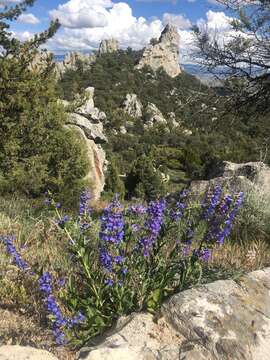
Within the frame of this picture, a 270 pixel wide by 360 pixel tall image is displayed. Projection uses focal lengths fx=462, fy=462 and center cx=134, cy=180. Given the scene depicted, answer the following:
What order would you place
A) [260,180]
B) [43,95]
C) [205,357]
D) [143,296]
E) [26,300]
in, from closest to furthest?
[205,357]
[143,296]
[26,300]
[260,180]
[43,95]

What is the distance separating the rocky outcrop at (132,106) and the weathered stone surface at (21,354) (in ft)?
264

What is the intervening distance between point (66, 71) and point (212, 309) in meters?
92.0

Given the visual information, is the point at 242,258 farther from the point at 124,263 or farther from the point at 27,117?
the point at 27,117

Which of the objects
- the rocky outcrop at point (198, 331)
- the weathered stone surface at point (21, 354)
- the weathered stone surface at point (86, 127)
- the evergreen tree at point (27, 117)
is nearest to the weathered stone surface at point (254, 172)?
the rocky outcrop at point (198, 331)

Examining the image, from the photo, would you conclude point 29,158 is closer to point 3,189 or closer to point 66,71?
point 3,189

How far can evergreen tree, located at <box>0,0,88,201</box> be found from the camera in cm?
1706

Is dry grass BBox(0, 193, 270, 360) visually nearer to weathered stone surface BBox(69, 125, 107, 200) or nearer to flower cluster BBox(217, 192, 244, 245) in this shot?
flower cluster BBox(217, 192, 244, 245)

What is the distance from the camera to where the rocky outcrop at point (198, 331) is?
2.48 meters

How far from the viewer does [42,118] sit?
61.7 feet

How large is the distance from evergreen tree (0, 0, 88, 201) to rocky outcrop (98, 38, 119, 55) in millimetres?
93645

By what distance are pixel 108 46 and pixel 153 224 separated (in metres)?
122

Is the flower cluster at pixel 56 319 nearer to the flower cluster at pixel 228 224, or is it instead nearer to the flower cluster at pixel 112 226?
the flower cluster at pixel 112 226

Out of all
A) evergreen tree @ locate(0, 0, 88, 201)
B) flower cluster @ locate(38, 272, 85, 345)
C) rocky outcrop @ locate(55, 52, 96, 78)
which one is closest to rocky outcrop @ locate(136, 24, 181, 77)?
rocky outcrop @ locate(55, 52, 96, 78)

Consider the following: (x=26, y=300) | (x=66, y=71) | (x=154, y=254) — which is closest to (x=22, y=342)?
(x=26, y=300)
